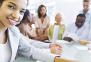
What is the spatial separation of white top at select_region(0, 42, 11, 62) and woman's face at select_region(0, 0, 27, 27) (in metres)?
0.12

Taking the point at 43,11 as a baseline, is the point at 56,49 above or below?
below

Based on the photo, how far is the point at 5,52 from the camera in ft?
3.14

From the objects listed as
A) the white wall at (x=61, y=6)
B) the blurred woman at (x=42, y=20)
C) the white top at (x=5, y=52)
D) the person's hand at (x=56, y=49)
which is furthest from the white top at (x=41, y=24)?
the white top at (x=5, y=52)

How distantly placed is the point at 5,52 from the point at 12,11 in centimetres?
20

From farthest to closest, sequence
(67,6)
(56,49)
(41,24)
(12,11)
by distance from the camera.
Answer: (67,6) < (41,24) < (56,49) < (12,11)

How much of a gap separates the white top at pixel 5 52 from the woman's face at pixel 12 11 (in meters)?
0.12

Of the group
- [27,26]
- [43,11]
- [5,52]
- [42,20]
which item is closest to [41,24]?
[42,20]

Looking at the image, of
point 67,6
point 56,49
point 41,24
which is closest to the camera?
point 56,49

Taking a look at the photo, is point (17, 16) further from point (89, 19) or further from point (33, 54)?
point (89, 19)

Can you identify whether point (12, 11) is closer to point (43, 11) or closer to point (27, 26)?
point (27, 26)

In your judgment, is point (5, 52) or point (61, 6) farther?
point (61, 6)

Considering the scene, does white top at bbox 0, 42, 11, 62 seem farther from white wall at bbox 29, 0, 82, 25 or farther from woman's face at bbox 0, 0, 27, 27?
white wall at bbox 29, 0, 82, 25

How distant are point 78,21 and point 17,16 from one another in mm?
1503

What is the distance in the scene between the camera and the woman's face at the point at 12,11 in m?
0.86
